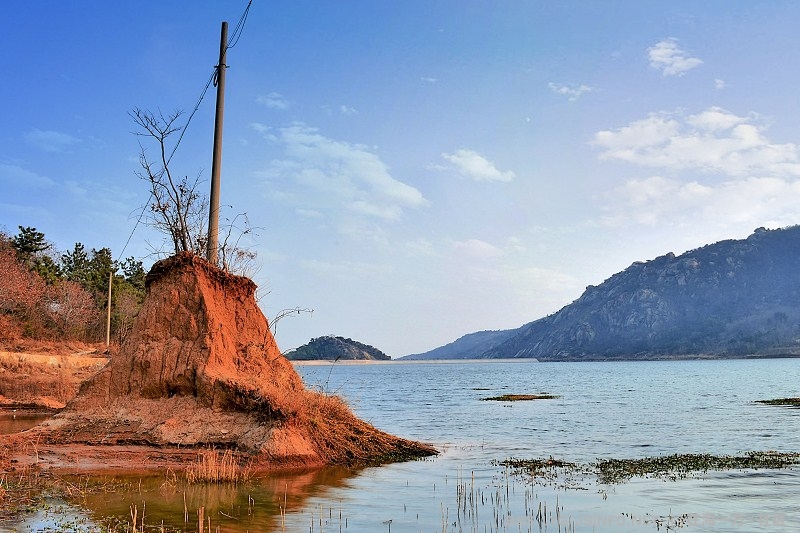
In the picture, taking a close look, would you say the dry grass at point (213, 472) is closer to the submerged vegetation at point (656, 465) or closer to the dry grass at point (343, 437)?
the dry grass at point (343, 437)

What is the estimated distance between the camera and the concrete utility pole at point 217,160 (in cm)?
2217

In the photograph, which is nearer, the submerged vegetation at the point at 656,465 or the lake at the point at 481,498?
the lake at the point at 481,498

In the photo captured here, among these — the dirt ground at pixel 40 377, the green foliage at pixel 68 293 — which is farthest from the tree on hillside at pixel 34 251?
the dirt ground at pixel 40 377

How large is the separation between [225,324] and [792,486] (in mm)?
17105

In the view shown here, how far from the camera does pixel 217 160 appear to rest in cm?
2247

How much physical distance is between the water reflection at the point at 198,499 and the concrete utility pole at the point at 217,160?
27.1 feet

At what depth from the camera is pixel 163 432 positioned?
19.5 m

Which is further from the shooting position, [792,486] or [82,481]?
[792,486]

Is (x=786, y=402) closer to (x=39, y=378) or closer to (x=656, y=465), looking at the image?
(x=656, y=465)

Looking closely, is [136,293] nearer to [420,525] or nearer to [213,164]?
[213,164]

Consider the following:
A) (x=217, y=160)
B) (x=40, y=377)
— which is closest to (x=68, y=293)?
(x=40, y=377)

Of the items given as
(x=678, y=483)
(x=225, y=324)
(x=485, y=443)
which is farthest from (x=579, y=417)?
(x=225, y=324)

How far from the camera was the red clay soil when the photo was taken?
19.2 m

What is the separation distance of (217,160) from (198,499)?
1170 cm
